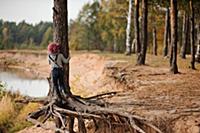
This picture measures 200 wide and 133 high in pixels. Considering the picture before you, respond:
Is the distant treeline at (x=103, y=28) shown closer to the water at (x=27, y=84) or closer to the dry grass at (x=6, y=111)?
the water at (x=27, y=84)

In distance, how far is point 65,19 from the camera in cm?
1245

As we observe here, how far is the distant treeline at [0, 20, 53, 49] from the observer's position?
86875 millimetres

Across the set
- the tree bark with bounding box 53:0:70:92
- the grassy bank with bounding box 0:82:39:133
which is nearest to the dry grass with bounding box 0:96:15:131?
the grassy bank with bounding box 0:82:39:133

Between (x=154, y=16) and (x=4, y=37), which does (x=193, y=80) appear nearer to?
(x=154, y=16)

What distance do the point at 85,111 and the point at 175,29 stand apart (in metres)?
9.31

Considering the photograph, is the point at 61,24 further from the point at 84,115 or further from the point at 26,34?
the point at 26,34

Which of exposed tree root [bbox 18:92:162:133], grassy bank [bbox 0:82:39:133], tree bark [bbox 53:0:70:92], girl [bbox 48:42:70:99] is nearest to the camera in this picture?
exposed tree root [bbox 18:92:162:133]

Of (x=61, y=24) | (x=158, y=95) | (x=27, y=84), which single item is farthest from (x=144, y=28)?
(x=27, y=84)

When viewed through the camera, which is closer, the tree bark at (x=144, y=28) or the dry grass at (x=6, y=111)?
the dry grass at (x=6, y=111)

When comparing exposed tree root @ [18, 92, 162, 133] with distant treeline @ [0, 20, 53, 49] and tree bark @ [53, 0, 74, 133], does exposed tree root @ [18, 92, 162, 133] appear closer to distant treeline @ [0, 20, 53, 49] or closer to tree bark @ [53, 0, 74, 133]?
tree bark @ [53, 0, 74, 133]

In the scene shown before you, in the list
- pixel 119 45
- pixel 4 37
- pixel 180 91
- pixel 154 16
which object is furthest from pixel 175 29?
pixel 4 37

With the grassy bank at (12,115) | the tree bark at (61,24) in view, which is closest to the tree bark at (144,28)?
the grassy bank at (12,115)

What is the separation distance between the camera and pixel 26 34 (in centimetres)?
9969

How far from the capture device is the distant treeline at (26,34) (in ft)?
285
